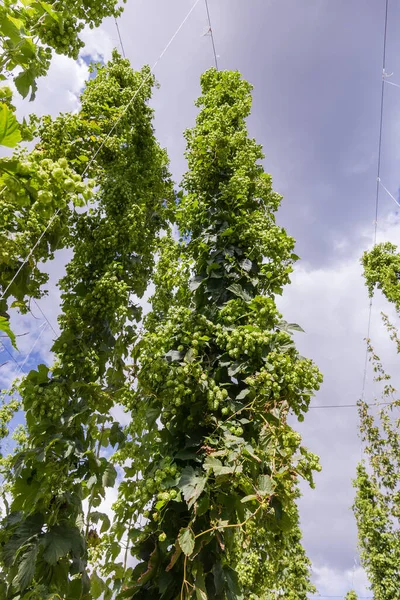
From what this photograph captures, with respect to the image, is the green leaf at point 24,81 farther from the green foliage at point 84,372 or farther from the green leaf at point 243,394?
the green leaf at point 243,394

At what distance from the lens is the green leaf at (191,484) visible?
5.83ft

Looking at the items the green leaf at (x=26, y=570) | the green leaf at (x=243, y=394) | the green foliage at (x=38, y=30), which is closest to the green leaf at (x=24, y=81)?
the green foliage at (x=38, y=30)

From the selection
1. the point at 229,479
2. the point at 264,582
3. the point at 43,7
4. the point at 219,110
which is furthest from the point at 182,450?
the point at 264,582

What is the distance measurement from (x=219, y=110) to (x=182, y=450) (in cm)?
333

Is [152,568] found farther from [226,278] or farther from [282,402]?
[226,278]

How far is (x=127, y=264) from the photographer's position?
334 centimetres

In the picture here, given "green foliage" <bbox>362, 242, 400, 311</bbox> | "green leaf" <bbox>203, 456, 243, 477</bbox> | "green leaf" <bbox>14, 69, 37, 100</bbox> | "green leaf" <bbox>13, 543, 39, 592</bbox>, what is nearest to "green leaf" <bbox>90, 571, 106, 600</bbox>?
"green leaf" <bbox>13, 543, 39, 592</bbox>

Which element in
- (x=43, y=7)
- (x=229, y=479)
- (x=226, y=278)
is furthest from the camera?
(x=226, y=278)

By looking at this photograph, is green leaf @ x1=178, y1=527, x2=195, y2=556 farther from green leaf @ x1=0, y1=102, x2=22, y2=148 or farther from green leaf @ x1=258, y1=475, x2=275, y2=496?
green leaf @ x1=0, y1=102, x2=22, y2=148

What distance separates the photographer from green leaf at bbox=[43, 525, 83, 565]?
198cm

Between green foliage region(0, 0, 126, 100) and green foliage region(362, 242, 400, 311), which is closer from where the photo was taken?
green foliage region(0, 0, 126, 100)

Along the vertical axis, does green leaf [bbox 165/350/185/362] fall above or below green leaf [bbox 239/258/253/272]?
below

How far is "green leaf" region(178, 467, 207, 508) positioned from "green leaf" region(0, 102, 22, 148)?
1613 mm

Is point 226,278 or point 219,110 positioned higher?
point 219,110
